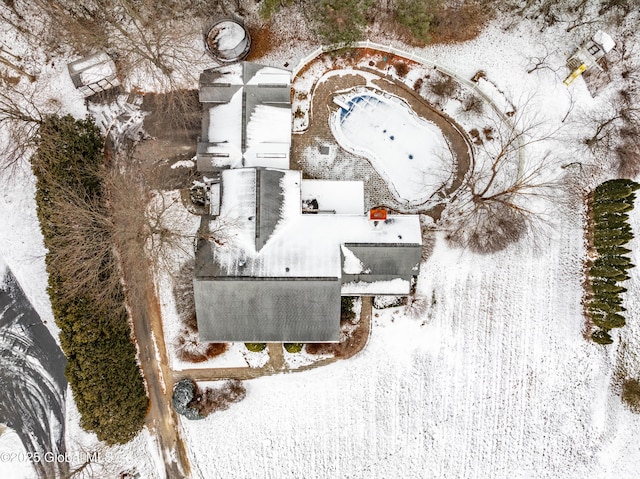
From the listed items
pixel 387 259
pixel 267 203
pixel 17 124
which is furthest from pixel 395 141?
pixel 17 124

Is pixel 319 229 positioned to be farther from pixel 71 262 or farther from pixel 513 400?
pixel 513 400

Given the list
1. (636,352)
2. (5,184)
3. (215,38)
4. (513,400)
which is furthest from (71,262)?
(636,352)

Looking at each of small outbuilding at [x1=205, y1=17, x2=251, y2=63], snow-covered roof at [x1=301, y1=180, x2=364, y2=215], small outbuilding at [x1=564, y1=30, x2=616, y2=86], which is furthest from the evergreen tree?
small outbuilding at [x1=205, y1=17, x2=251, y2=63]

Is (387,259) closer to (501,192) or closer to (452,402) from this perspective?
(501,192)

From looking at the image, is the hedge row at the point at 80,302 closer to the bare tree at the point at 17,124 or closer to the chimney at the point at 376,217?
the bare tree at the point at 17,124

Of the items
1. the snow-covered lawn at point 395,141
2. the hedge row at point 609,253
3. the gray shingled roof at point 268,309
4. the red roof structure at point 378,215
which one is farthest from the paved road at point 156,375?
the hedge row at point 609,253

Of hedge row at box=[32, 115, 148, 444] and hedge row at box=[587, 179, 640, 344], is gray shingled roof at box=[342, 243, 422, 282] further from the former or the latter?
hedge row at box=[32, 115, 148, 444]
